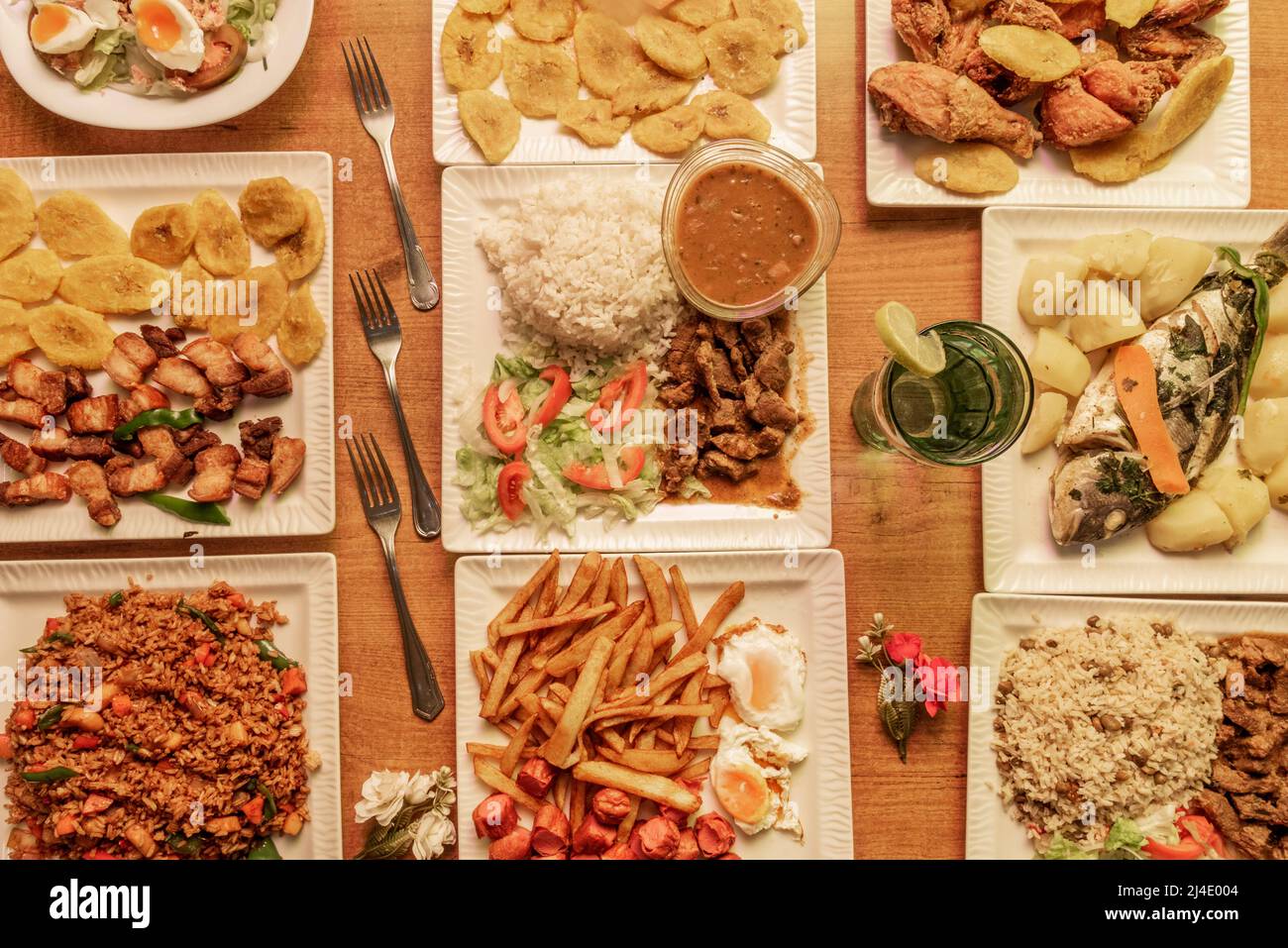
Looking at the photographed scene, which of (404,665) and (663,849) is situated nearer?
(663,849)

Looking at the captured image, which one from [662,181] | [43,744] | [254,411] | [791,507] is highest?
[662,181]

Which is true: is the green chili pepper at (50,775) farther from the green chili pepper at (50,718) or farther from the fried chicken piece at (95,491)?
the fried chicken piece at (95,491)

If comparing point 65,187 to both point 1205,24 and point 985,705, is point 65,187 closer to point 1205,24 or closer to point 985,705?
point 985,705

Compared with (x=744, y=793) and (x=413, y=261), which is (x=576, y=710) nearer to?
(x=744, y=793)

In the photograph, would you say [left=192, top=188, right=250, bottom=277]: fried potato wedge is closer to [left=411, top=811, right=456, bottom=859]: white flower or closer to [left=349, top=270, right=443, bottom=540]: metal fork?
[left=349, top=270, right=443, bottom=540]: metal fork

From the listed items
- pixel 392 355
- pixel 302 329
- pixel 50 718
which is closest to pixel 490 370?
pixel 392 355

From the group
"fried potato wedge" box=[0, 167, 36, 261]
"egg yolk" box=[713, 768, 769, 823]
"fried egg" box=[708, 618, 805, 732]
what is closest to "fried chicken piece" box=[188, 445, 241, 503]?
"fried potato wedge" box=[0, 167, 36, 261]
